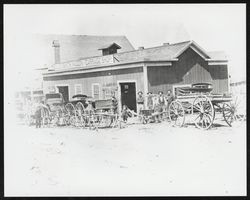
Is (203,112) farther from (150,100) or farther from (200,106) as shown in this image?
(150,100)

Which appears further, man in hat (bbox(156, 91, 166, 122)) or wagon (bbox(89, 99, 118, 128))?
wagon (bbox(89, 99, 118, 128))

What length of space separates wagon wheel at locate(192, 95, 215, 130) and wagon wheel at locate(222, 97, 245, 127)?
1.03 feet

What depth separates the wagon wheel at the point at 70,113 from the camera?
11019 mm

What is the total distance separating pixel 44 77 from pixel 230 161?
442cm

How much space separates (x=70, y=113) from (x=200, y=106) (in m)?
3.09

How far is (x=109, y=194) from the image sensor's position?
929 centimetres

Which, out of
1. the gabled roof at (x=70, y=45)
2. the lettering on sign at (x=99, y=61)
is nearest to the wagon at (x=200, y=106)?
the gabled roof at (x=70, y=45)

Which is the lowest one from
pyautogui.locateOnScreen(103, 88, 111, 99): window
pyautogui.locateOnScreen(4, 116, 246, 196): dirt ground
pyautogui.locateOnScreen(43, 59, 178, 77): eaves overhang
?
pyautogui.locateOnScreen(4, 116, 246, 196): dirt ground

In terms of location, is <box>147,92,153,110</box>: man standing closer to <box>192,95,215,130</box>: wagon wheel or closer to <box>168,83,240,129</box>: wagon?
<box>168,83,240,129</box>: wagon

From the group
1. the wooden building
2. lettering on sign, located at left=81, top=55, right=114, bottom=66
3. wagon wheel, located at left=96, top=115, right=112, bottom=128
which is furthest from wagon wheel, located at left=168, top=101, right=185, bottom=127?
lettering on sign, located at left=81, top=55, right=114, bottom=66

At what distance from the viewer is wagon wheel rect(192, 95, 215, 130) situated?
1021 centimetres

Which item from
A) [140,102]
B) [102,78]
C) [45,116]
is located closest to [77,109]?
[45,116]

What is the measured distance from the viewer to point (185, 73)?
35.7 feet

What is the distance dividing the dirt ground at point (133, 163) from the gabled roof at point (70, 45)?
166 centimetres
